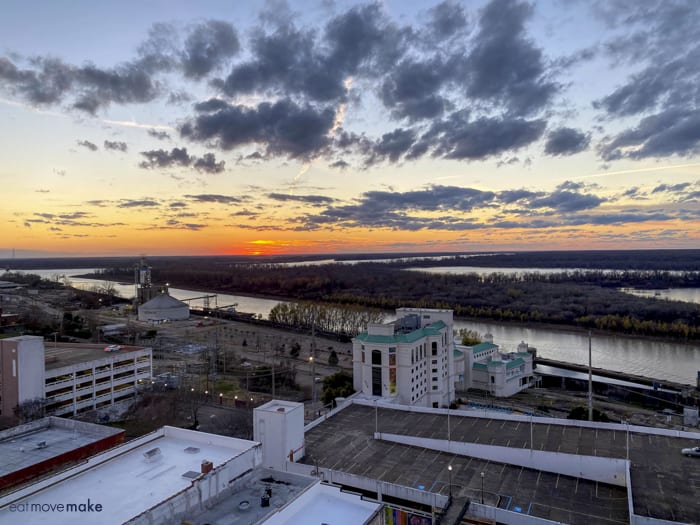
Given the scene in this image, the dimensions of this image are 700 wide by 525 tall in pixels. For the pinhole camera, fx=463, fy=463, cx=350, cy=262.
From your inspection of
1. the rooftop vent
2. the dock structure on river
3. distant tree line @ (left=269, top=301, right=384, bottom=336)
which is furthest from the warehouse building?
the dock structure on river

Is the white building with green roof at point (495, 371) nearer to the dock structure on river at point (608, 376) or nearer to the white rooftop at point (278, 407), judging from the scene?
the dock structure on river at point (608, 376)

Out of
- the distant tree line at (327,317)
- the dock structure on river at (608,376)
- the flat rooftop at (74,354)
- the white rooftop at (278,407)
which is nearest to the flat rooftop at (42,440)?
the white rooftop at (278,407)

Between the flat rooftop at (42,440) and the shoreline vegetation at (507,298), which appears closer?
the flat rooftop at (42,440)

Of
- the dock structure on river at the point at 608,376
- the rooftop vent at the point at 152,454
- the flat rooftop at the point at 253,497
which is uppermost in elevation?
the rooftop vent at the point at 152,454

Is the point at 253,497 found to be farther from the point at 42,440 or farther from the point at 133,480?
the point at 42,440

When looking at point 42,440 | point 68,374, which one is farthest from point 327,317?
point 42,440

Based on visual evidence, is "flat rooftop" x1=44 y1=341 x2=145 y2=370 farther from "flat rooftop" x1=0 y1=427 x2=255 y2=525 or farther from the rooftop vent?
the rooftop vent
